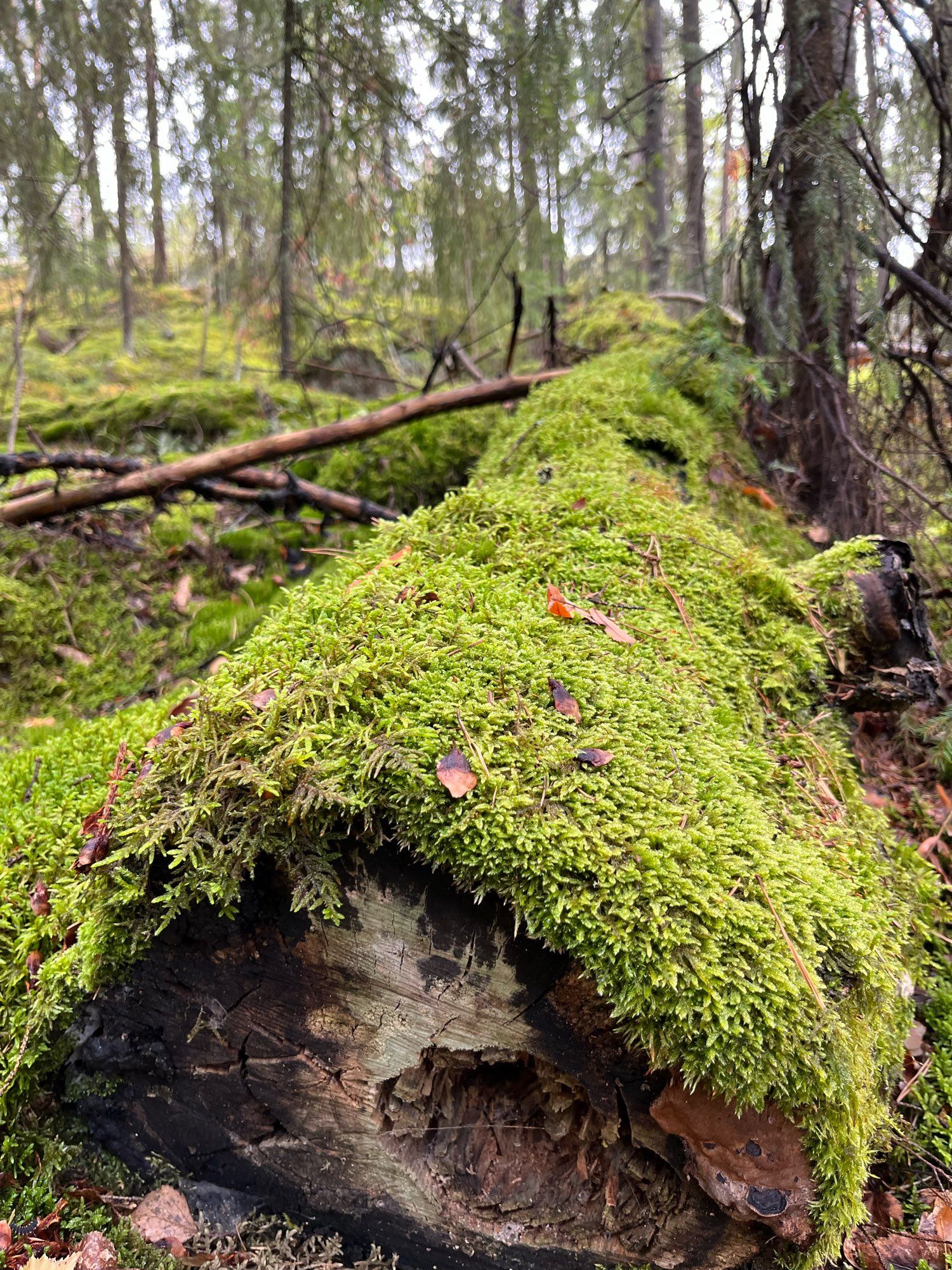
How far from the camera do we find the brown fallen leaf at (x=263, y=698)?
1729 mm

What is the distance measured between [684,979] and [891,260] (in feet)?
12.5

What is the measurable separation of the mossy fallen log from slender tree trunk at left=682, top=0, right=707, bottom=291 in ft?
9.90

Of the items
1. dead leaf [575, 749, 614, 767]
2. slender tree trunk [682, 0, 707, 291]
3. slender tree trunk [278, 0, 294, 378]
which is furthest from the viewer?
slender tree trunk [278, 0, 294, 378]

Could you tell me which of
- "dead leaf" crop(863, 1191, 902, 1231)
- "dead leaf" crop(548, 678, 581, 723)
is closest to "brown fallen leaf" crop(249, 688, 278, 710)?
"dead leaf" crop(548, 678, 581, 723)

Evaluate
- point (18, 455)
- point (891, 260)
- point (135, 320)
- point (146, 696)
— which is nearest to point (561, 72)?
point (891, 260)

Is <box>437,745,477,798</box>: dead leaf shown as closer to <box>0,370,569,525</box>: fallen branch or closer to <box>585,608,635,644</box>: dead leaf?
<box>585,608,635,644</box>: dead leaf

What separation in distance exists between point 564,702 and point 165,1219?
6.05 ft

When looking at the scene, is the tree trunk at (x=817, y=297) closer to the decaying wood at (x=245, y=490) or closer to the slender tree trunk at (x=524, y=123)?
the slender tree trunk at (x=524, y=123)

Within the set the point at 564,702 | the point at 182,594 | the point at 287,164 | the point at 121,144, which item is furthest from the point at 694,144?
the point at 564,702

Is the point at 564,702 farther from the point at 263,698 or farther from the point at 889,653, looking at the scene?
the point at 889,653

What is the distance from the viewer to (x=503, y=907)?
152cm

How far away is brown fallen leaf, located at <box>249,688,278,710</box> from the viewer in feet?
5.67

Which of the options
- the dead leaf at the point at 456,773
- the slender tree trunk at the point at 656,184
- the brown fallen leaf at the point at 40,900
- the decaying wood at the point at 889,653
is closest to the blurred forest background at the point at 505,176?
the slender tree trunk at the point at 656,184

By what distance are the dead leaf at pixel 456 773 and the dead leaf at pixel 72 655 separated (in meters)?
3.66
